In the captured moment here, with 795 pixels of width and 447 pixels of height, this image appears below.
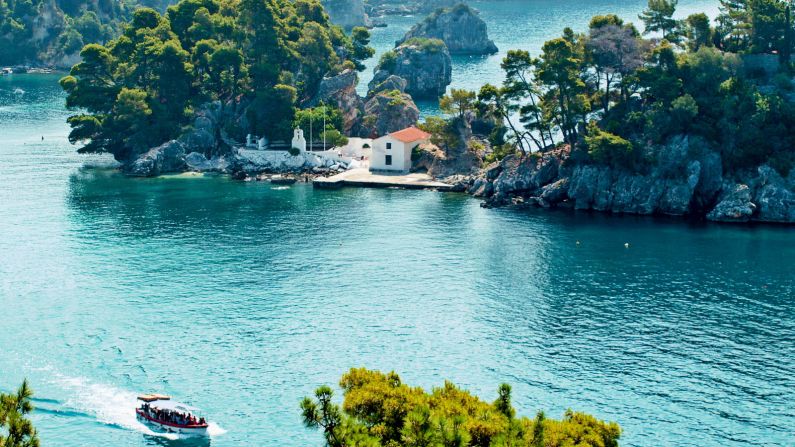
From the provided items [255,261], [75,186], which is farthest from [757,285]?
[75,186]

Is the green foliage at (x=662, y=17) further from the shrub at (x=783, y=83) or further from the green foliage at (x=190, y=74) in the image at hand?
the green foliage at (x=190, y=74)

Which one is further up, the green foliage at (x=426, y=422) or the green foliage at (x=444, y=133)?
the green foliage at (x=444, y=133)

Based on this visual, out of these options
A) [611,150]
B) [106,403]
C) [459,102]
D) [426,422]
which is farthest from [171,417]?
[459,102]

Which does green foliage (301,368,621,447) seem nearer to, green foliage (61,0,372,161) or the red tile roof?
the red tile roof

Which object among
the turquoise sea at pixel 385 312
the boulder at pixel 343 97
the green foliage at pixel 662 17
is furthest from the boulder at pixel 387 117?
the green foliage at pixel 662 17

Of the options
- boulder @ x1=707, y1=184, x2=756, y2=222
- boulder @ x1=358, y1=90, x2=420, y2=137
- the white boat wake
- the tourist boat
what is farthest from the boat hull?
boulder @ x1=358, y1=90, x2=420, y2=137

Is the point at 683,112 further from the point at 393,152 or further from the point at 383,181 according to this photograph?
the point at 393,152
